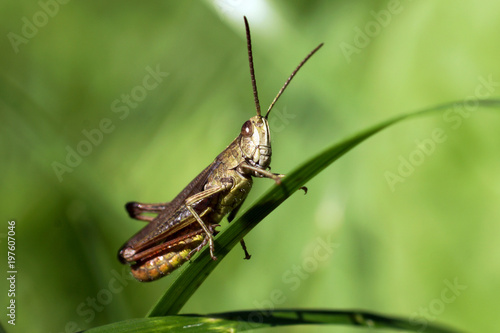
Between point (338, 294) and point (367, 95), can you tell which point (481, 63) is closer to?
point (367, 95)

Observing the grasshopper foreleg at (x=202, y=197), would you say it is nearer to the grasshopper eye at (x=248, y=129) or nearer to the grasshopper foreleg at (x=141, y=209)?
the grasshopper eye at (x=248, y=129)

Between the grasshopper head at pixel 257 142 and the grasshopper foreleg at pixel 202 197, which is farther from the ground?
the grasshopper head at pixel 257 142

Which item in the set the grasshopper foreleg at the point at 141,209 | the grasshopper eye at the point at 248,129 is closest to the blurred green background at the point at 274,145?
the grasshopper foreleg at the point at 141,209

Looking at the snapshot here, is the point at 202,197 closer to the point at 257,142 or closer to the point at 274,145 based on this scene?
the point at 257,142

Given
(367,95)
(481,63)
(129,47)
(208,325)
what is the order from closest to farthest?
(208,325)
(481,63)
(367,95)
(129,47)

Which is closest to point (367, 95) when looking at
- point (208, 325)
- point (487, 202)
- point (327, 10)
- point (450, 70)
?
point (450, 70)

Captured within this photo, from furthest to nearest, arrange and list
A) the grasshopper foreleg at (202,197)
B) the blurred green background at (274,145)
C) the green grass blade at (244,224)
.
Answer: the blurred green background at (274,145), the grasshopper foreleg at (202,197), the green grass blade at (244,224)

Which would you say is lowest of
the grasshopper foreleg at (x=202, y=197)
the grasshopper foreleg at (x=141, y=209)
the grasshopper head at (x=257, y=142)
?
the grasshopper foreleg at (x=141, y=209)

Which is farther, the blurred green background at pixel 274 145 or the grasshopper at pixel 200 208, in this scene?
the blurred green background at pixel 274 145
